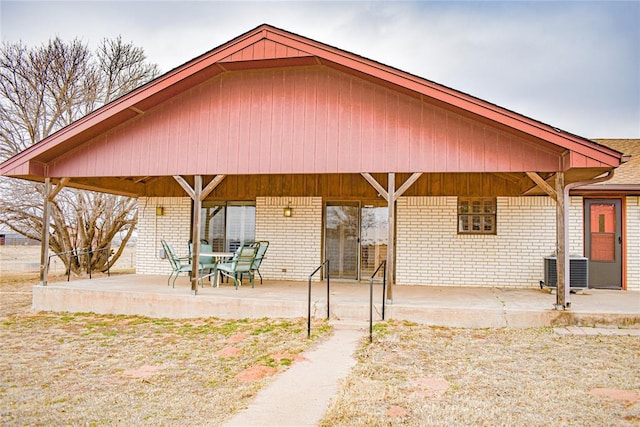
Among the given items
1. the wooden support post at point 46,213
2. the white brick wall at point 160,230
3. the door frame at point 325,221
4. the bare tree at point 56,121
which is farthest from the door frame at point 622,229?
the bare tree at point 56,121

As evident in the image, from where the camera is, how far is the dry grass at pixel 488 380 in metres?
3.57

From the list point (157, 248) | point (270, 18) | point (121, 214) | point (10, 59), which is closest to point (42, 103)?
point (10, 59)

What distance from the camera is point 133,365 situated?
5.34 m

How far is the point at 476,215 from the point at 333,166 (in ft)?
12.9

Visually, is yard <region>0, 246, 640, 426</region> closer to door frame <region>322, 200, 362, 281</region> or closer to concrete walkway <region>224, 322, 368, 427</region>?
concrete walkway <region>224, 322, 368, 427</region>

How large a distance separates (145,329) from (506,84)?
2161 cm

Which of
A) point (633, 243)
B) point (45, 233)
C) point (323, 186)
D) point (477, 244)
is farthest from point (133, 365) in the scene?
point (633, 243)

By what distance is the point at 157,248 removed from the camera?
11438mm

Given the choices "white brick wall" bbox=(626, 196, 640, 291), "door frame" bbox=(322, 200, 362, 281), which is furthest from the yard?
"white brick wall" bbox=(626, 196, 640, 291)

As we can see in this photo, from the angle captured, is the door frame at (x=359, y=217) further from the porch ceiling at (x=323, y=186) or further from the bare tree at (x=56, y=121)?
the bare tree at (x=56, y=121)

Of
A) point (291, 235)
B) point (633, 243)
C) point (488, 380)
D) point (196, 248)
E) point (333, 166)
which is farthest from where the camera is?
point (291, 235)

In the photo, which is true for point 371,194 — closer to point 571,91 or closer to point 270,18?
point 270,18

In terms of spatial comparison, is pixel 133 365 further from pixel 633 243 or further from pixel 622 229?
pixel 633 243

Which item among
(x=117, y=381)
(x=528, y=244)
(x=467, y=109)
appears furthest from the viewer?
(x=528, y=244)
